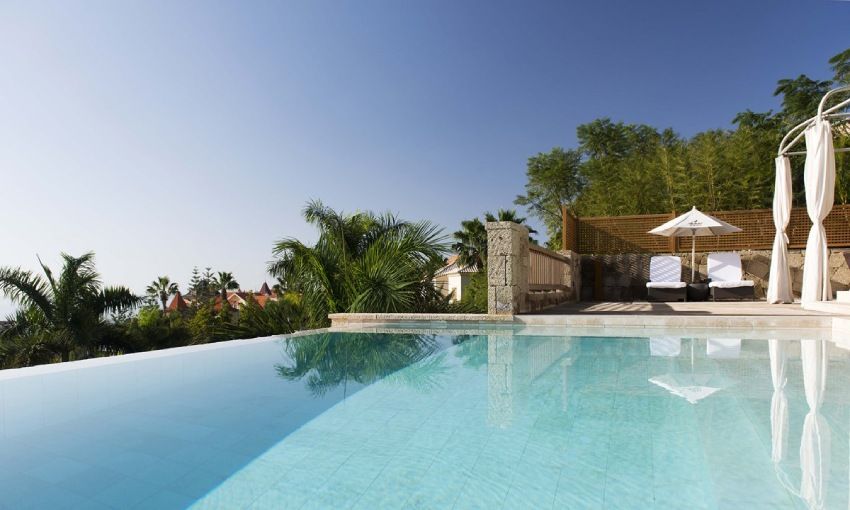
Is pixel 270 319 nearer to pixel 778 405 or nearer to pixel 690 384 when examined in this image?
pixel 690 384

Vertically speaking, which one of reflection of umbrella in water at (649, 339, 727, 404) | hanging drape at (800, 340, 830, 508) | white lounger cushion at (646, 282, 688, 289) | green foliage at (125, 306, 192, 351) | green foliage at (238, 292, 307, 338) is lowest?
green foliage at (125, 306, 192, 351)

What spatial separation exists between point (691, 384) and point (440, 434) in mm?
2033

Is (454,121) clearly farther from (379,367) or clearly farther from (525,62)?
(379,367)

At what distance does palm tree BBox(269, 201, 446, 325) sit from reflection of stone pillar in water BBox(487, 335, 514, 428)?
10.1 feet

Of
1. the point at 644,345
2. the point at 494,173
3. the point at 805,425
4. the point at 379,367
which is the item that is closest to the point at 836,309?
the point at 644,345

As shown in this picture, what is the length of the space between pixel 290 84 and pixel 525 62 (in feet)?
27.9

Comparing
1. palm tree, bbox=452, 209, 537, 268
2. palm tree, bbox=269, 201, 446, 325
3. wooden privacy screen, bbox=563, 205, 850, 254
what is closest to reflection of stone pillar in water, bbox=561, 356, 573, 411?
palm tree, bbox=269, 201, 446, 325

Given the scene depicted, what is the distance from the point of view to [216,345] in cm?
593

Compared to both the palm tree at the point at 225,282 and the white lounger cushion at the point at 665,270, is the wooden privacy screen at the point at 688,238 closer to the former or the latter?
the white lounger cushion at the point at 665,270

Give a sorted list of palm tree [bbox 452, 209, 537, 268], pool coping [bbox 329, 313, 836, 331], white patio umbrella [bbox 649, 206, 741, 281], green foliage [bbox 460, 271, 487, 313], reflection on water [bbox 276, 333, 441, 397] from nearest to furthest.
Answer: reflection on water [bbox 276, 333, 441, 397] < pool coping [bbox 329, 313, 836, 331] < green foliage [bbox 460, 271, 487, 313] < white patio umbrella [bbox 649, 206, 741, 281] < palm tree [bbox 452, 209, 537, 268]

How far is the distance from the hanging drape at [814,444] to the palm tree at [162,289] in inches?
2407

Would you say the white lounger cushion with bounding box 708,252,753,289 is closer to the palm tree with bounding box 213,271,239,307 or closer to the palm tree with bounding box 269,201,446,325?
the palm tree with bounding box 269,201,446,325

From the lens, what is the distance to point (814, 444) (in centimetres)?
220

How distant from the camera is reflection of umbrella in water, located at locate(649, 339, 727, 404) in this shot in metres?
3.18
